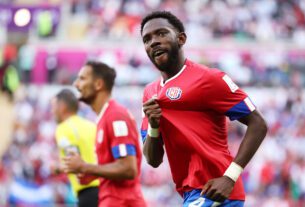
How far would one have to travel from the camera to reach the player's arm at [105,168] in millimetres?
7246

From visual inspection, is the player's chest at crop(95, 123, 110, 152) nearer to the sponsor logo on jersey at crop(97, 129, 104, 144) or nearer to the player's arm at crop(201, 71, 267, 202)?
the sponsor logo on jersey at crop(97, 129, 104, 144)

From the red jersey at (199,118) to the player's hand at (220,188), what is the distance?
188mm

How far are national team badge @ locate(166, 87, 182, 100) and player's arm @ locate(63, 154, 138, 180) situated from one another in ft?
6.20

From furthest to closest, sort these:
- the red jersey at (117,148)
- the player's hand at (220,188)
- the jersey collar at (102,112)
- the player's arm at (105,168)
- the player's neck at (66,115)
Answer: the player's neck at (66,115) → the jersey collar at (102,112) → the red jersey at (117,148) → the player's arm at (105,168) → the player's hand at (220,188)

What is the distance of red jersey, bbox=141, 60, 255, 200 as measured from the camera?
5.37 m

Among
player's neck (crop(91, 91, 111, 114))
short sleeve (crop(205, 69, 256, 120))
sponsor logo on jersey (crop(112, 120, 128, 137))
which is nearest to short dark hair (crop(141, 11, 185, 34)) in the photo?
short sleeve (crop(205, 69, 256, 120))

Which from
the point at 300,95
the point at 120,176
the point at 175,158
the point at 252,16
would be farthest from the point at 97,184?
the point at 252,16

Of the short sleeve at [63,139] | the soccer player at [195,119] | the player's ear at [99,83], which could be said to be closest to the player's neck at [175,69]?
the soccer player at [195,119]

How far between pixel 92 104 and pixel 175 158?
8.33 feet

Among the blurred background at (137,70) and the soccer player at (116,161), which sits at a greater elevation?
the soccer player at (116,161)

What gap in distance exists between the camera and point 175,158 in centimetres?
560

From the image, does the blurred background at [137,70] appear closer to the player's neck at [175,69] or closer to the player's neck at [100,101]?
the player's neck at [100,101]

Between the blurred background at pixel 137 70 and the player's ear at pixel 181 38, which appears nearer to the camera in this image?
the player's ear at pixel 181 38

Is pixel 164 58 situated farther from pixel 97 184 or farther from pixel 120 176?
pixel 97 184
